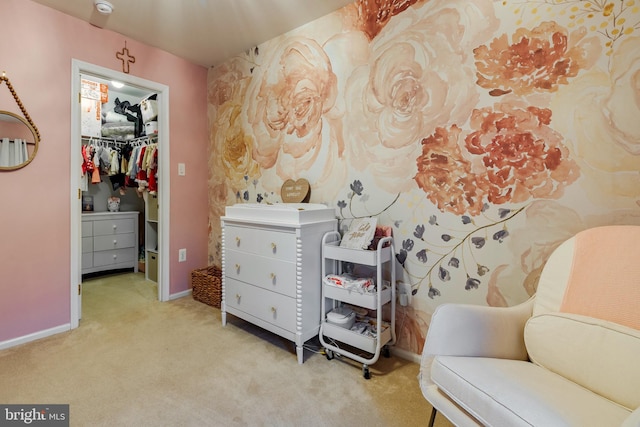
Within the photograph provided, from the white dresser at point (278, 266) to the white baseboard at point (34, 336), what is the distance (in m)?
1.30

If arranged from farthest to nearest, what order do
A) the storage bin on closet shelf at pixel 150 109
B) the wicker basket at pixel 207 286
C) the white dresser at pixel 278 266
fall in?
the storage bin on closet shelf at pixel 150 109, the wicker basket at pixel 207 286, the white dresser at pixel 278 266

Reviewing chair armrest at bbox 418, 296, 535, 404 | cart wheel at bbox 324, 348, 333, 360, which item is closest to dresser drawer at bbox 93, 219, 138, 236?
cart wheel at bbox 324, 348, 333, 360

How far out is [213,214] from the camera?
327 centimetres

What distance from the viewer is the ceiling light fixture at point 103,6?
2121 mm

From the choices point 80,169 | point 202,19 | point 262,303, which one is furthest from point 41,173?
point 262,303

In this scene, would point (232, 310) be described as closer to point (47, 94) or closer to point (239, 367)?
point (239, 367)

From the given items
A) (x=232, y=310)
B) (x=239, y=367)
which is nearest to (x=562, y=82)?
(x=239, y=367)

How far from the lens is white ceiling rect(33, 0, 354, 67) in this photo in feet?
7.02

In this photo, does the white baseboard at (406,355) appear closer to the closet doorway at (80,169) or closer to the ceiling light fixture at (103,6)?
the closet doorway at (80,169)

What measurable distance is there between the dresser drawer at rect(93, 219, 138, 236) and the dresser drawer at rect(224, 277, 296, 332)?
2439 millimetres

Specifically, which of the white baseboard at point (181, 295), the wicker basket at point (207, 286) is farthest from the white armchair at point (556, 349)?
the white baseboard at point (181, 295)

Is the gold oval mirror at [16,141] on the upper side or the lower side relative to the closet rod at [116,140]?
lower

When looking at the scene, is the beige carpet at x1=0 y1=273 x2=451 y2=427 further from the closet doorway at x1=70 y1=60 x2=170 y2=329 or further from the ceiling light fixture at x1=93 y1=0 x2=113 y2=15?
the ceiling light fixture at x1=93 y1=0 x2=113 y2=15

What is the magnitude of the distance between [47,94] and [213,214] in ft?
5.35
